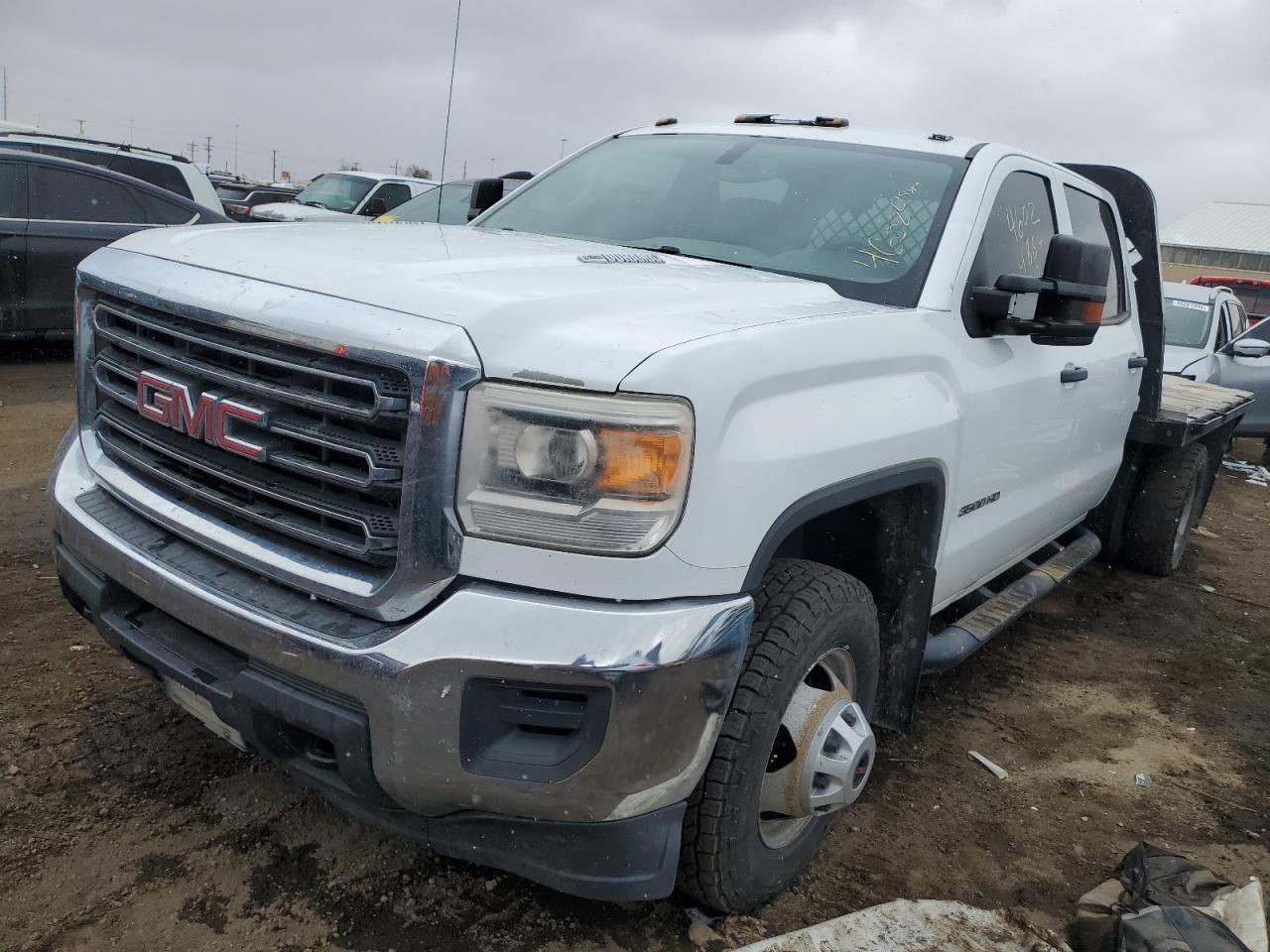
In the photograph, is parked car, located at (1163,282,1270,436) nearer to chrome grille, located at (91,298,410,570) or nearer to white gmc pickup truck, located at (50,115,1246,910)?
white gmc pickup truck, located at (50,115,1246,910)

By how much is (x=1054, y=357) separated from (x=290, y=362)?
99.6 inches

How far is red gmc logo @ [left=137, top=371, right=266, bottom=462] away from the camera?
81.2 inches

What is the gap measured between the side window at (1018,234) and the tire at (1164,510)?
7.33ft

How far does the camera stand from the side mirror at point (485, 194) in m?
4.26

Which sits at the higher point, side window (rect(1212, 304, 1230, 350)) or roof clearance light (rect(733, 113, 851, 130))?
roof clearance light (rect(733, 113, 851, 130))

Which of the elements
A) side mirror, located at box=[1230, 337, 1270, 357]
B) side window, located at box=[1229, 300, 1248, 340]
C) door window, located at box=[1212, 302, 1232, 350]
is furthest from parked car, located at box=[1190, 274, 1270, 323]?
side mirror, located at box=[1230, 337, 1270, 357]

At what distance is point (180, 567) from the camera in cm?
217

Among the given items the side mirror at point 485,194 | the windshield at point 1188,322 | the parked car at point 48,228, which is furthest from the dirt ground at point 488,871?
the windshield at point 1188,322

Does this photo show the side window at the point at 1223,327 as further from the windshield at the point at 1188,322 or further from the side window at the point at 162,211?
the side window at the point at 162,211

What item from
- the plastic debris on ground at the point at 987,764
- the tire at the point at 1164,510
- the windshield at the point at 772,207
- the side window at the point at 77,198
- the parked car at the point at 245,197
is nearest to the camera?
the windshield at the point at 772,207

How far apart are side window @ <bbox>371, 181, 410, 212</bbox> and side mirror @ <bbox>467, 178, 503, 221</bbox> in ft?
31.4

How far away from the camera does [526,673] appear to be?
70.1 inches

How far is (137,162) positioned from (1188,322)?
9967mm

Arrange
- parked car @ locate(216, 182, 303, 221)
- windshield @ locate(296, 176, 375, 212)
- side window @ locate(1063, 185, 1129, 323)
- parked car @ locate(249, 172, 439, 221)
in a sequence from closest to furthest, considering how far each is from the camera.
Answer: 1. side window @ locate(1063, 185, 1129, 323)
2. parked car @ locate(216, 182, 303, 221)
3. parked car @ locate(249, 172, 439, 221)
4. windshield @ locate(296, 176, 375, 212)
